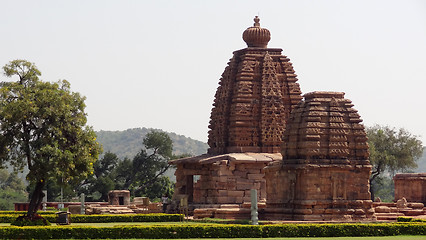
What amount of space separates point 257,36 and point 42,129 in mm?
16319

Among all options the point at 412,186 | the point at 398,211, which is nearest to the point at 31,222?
the point at 398,211

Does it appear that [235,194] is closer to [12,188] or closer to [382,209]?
[382,209]

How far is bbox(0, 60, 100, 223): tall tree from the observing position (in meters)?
27.6

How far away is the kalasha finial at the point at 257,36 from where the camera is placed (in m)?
41.3

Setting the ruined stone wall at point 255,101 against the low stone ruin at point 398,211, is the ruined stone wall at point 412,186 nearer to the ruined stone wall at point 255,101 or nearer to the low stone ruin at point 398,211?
the low stone ruin at point 398,211

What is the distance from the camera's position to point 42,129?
27.9 metres

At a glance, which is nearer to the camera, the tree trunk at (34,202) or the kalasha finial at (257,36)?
the tree trunk at (34,202)

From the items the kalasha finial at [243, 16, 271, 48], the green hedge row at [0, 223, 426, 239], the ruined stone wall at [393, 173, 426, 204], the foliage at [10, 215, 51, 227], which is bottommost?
the green hedge row at [0, 223, 426, 239]

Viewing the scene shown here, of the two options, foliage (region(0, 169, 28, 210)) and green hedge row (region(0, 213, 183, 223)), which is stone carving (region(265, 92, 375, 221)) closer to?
green hedge row (region(0, 213, 183, 223))

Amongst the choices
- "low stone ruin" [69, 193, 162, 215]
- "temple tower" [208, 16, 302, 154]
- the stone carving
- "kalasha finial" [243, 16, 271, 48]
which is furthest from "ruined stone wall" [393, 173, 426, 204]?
"low stone ruin" [69, 193, 162, 215]

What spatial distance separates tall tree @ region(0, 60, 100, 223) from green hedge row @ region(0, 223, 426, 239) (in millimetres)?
3998

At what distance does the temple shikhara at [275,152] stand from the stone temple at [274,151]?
0.04 m

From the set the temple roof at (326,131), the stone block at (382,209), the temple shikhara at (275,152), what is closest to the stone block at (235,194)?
the temple shikhara at (275,152)

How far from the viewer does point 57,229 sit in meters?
24.1
